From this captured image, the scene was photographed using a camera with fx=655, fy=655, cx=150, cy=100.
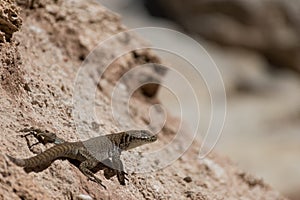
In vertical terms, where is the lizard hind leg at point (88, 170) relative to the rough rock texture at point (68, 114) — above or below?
below

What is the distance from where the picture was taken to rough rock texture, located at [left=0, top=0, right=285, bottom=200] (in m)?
5.29

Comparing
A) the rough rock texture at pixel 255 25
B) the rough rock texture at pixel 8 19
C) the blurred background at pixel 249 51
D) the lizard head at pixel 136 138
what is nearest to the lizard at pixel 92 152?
Answer: the lizard head at pixel 136 138

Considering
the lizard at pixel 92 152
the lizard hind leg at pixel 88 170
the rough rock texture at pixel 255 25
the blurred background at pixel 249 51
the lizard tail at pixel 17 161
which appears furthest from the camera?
the rough rock texture at pixel 255 25

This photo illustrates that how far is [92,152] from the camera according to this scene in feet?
19.8

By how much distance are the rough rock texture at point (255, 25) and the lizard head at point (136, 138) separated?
613 inches

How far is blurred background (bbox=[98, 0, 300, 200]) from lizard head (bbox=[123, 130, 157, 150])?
11.4m

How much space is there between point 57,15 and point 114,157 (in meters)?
2.51

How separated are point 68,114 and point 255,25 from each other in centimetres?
1600

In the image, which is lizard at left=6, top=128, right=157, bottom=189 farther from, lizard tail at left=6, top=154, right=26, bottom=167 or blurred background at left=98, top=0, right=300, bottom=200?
blurred background at left=98, top=0, right=300, bottom=200

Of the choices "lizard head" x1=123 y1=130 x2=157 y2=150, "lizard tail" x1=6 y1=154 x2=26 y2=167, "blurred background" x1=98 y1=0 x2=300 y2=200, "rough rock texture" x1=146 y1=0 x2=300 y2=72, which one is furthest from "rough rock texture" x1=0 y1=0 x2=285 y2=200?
"rough rock texture" x1=146 y1=0 x2=300 y2=72

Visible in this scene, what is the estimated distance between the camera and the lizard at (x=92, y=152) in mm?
5262

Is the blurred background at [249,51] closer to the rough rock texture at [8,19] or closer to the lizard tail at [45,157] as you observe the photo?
the rough rock texture at [8,19]

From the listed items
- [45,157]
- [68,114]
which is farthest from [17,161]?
[68,114]

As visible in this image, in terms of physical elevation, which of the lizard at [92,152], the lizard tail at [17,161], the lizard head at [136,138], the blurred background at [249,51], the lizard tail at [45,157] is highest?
the blurred background at [249,51]
